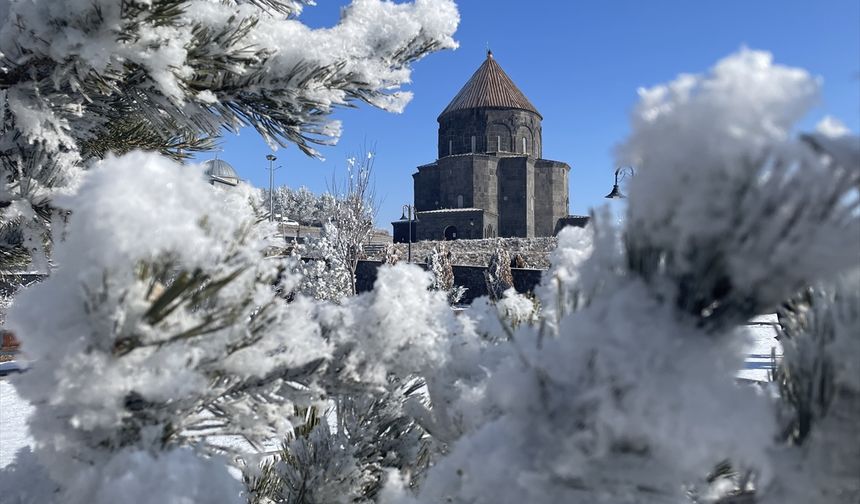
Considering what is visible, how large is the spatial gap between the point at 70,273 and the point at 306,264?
18.4 meters

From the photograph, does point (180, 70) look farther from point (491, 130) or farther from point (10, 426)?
point (491, 130)

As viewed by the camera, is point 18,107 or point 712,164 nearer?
point 712,164

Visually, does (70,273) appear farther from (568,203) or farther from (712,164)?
(568,203)

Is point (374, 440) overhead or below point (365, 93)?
below

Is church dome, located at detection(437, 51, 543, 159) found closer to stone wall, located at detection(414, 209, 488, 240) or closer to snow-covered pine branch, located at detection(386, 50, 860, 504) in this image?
stone wall, located at detection(414, 209, 488, 240)

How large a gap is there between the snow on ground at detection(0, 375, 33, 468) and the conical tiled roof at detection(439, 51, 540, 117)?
37087 millimetres

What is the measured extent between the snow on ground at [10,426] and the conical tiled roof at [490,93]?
1460 inches

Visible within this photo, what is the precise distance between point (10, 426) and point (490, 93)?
39346mm

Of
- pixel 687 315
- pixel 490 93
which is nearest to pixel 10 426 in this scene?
pixel 687 315

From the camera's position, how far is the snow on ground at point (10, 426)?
4.37m

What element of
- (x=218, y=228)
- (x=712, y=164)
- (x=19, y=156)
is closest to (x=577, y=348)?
(x=712, y=164)

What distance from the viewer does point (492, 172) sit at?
1561 inches

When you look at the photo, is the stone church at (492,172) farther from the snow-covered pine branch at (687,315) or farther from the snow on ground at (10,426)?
the snow-covered pine branch at (687,315)

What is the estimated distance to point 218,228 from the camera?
739 millimetres
